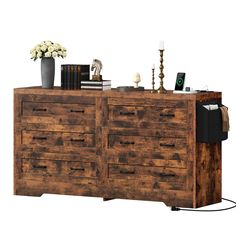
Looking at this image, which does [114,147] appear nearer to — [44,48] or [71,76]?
[71,76]

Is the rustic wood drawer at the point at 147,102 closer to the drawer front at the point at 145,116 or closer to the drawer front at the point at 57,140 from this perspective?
the drawer front at the point at 145,116

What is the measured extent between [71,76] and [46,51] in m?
0.38

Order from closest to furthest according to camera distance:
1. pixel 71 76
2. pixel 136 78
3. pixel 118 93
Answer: pixel 118 93
pixel 136 78
pixel 71 76

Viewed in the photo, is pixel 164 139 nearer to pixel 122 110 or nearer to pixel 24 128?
pixel 122 110

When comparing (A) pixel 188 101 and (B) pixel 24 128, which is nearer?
(A) pixel 188 101

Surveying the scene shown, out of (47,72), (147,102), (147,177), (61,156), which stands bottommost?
(147,177)

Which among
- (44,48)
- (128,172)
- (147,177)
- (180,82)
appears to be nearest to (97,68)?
(44,48)

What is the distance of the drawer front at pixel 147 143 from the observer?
1204 cm

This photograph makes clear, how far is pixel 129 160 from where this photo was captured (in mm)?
12297

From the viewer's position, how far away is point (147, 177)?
12.2m

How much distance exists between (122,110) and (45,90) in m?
0.84

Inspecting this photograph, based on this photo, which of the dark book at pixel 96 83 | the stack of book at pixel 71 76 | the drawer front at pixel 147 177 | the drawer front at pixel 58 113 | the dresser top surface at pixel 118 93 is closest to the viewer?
the dresser top surface at pixel 118 93

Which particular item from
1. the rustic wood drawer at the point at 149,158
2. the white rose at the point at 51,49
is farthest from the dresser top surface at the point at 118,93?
the rustic wood drawer at the point at 149,158

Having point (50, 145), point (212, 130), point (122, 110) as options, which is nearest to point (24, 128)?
point (50, 145)
